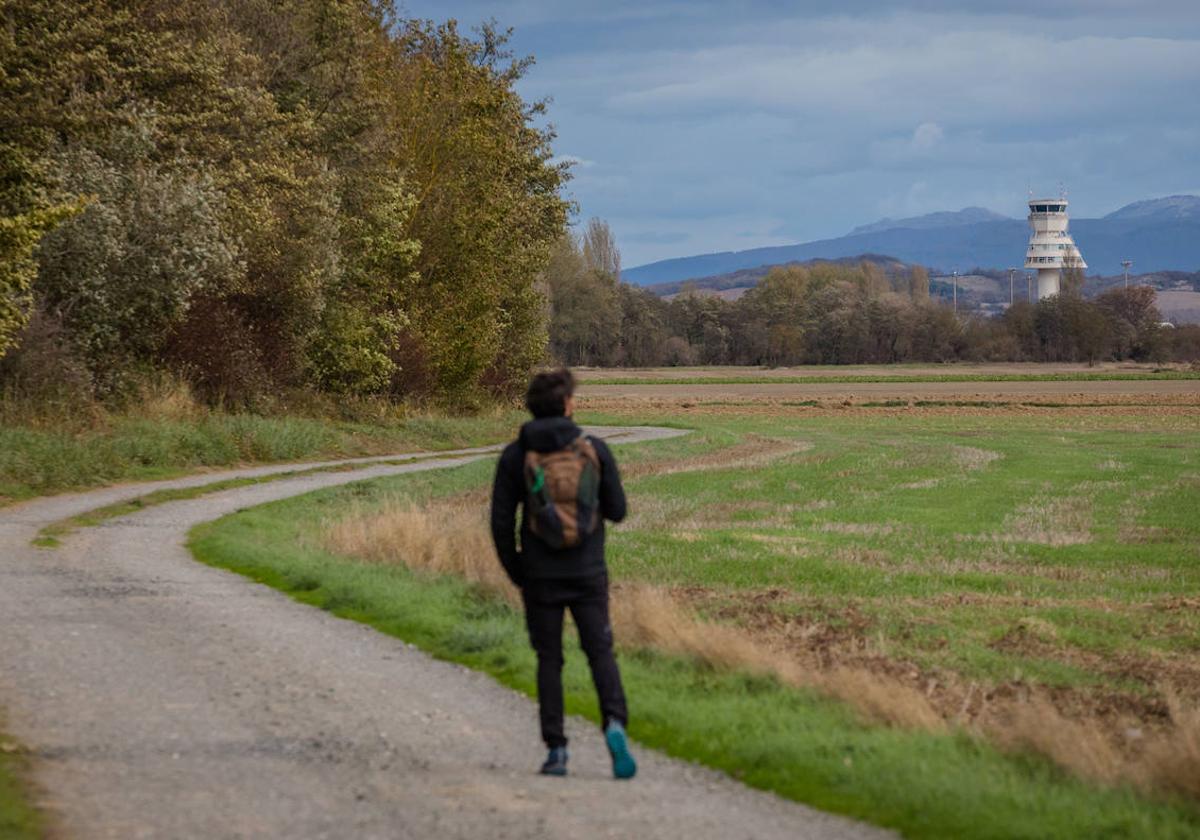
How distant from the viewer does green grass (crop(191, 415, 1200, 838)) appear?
28.8ft

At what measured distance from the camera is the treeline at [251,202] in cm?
3422

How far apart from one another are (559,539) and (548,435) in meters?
0.62

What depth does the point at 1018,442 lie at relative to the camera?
59438 mm

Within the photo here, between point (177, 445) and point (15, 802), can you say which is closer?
point (15, 802)

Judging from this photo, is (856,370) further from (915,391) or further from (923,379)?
(915,391)

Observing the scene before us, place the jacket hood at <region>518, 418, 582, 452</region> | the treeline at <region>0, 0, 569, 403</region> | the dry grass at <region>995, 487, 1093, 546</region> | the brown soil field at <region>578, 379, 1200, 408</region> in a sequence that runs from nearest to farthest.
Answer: the jacket hood at <region>518, 418, 582, 452</region> < the dry grass at <region>995, 487, 1093, 546</region> < the treeline at <region>0, 0, 569, 403</region> < the brown soil field at <region>578, 379, 1200, 408</region>

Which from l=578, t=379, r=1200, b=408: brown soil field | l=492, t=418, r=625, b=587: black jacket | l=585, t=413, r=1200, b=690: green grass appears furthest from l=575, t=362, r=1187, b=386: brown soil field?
l=492, t=418, r=625, b=587: black jacket

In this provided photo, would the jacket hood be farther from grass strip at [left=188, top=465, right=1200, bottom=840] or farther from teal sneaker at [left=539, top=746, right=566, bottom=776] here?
grass strip at [left=188, top=465, right=1200, bottom=840]

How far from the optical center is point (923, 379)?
134500 mm

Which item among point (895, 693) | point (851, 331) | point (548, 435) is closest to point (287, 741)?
point (548, 435)

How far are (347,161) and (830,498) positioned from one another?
22.8m

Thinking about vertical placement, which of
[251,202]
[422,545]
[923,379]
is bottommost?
[923,379]

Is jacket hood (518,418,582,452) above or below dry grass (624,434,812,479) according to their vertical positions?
above

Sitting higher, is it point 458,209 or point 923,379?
point 458,209
